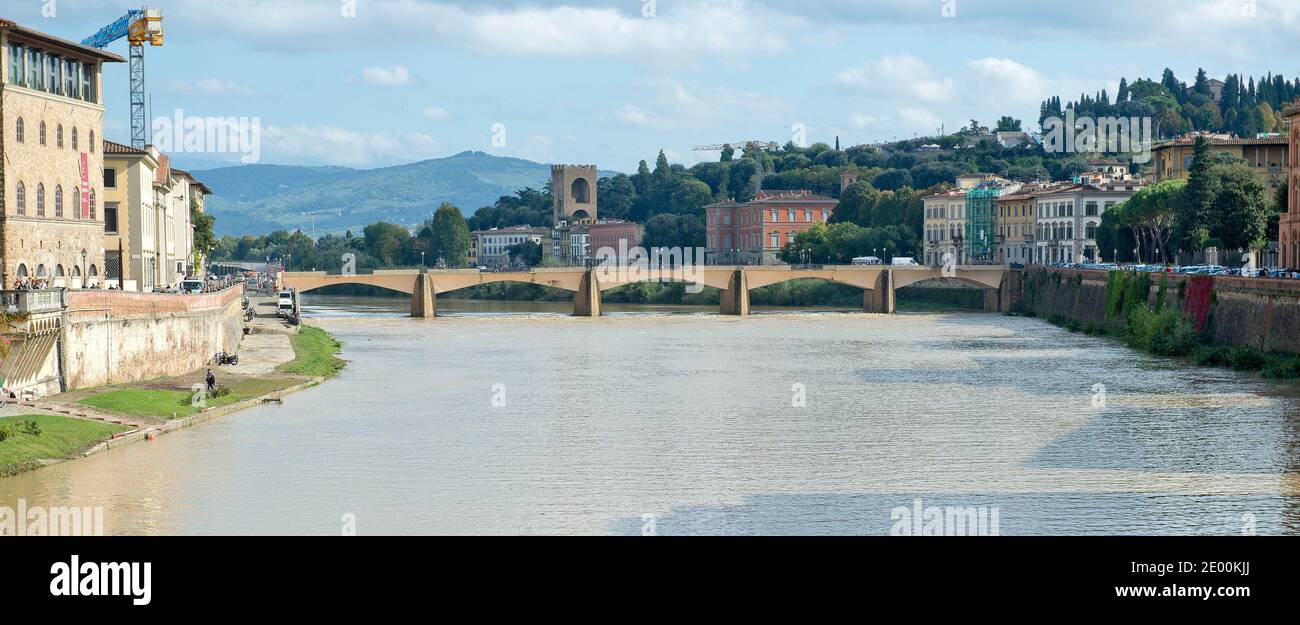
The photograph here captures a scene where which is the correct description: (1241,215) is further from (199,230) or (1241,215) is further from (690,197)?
(690,197)

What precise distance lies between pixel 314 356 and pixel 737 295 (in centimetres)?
4313

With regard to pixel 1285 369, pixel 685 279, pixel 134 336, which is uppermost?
pixel 685 279

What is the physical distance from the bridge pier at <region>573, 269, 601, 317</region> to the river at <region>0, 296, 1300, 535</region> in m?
32.3

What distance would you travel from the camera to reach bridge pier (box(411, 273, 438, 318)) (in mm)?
87625

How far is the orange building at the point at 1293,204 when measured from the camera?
209 ft

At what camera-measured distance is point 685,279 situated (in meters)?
90.1

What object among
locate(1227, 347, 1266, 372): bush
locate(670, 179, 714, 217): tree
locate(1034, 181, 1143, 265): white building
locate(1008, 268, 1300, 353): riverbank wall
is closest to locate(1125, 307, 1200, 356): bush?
locate(1008, 268, 1300, 353): riverbank wall

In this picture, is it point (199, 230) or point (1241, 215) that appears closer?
point (1241, 215)

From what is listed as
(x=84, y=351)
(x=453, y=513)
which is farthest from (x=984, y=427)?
(x=84, y=351)

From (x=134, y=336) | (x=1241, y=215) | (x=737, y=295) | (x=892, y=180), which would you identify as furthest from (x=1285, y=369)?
(x=892, y=180)

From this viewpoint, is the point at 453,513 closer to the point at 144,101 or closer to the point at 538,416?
the point at 538,416

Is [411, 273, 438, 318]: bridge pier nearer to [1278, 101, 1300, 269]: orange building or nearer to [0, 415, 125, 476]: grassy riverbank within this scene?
[1278, 101, 1300, 269]: orange building

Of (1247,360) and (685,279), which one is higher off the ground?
(685,279)
